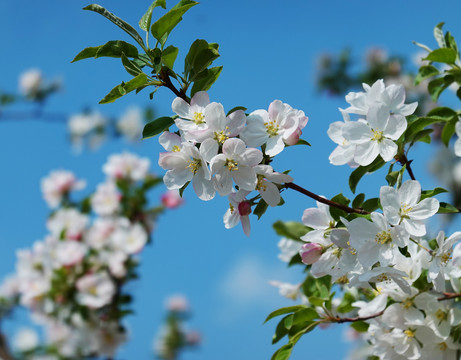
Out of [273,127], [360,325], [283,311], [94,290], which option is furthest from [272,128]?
[94,290]

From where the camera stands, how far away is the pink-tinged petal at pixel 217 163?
93cm

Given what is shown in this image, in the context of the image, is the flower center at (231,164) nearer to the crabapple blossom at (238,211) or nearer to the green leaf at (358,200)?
the crabapple blossom at (238,211)

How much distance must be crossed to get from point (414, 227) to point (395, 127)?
0.68 ft

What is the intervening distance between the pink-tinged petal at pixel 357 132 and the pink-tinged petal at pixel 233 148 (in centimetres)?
25

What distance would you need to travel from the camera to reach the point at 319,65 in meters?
4.27

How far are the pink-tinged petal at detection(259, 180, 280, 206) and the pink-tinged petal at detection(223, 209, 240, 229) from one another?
0.30 feet

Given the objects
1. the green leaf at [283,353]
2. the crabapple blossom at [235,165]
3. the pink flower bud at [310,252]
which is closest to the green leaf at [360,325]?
the green leaf at [283,353]

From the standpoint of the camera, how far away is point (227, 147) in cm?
93

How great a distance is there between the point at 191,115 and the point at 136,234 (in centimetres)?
216

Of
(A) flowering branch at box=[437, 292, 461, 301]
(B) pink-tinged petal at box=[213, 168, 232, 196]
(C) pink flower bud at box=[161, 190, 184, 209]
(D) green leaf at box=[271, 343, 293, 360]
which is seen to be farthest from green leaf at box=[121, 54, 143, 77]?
(C) pink flower bud at box=[161, 190, 184, 209]

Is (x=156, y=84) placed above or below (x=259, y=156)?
above

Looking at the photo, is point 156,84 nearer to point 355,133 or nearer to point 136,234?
point 355,133

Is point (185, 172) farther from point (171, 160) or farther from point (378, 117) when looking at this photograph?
point (378, 117)

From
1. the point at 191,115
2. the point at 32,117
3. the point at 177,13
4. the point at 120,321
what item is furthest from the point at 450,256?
the point at 32,117
